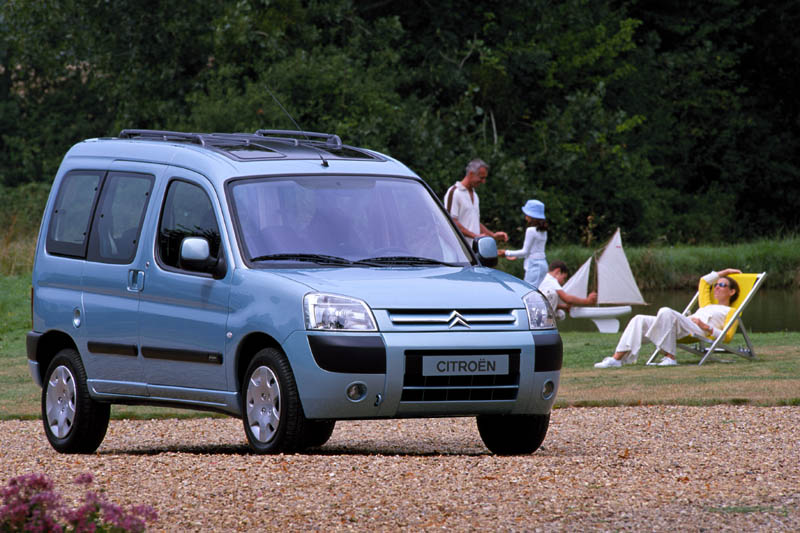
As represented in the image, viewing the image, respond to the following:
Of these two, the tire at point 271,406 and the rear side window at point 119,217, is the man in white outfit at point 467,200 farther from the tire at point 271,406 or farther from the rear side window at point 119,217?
the tire at point 271,406

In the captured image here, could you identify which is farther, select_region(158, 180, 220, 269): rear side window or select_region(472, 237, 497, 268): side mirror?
select_region(472, 237, 497, 268): side mirror

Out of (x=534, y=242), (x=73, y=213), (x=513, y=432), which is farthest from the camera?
(x=534, y=242)

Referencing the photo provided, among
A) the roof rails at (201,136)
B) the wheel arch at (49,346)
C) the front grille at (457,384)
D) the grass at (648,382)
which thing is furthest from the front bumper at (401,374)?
the grass at (648,382)

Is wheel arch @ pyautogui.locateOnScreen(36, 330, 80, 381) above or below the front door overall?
below

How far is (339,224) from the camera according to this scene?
8586 millimetres

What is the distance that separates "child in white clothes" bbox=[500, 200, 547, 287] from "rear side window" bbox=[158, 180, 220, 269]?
8.28 meters

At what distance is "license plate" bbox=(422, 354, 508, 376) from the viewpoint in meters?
7.71

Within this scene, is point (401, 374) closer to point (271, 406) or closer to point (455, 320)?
point (455, 320)

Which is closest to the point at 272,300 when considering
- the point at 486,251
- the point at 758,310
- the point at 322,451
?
the point at 322,451

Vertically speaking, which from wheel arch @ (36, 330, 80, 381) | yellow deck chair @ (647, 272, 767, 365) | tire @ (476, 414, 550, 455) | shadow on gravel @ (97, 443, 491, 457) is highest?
wheel arch @ (36, 330, 80, 381)

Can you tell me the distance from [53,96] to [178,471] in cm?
4479

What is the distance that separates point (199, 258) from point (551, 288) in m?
9.50

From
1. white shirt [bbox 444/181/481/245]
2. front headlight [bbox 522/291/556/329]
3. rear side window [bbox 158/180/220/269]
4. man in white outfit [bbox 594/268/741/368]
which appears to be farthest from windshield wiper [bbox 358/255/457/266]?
white shirt [bbox 444/181/481/245]

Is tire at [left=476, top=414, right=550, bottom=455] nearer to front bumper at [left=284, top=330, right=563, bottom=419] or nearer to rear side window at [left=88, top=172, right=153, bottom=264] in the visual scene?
front bumper at [left=284, top=330, right=563, bottom=419]
